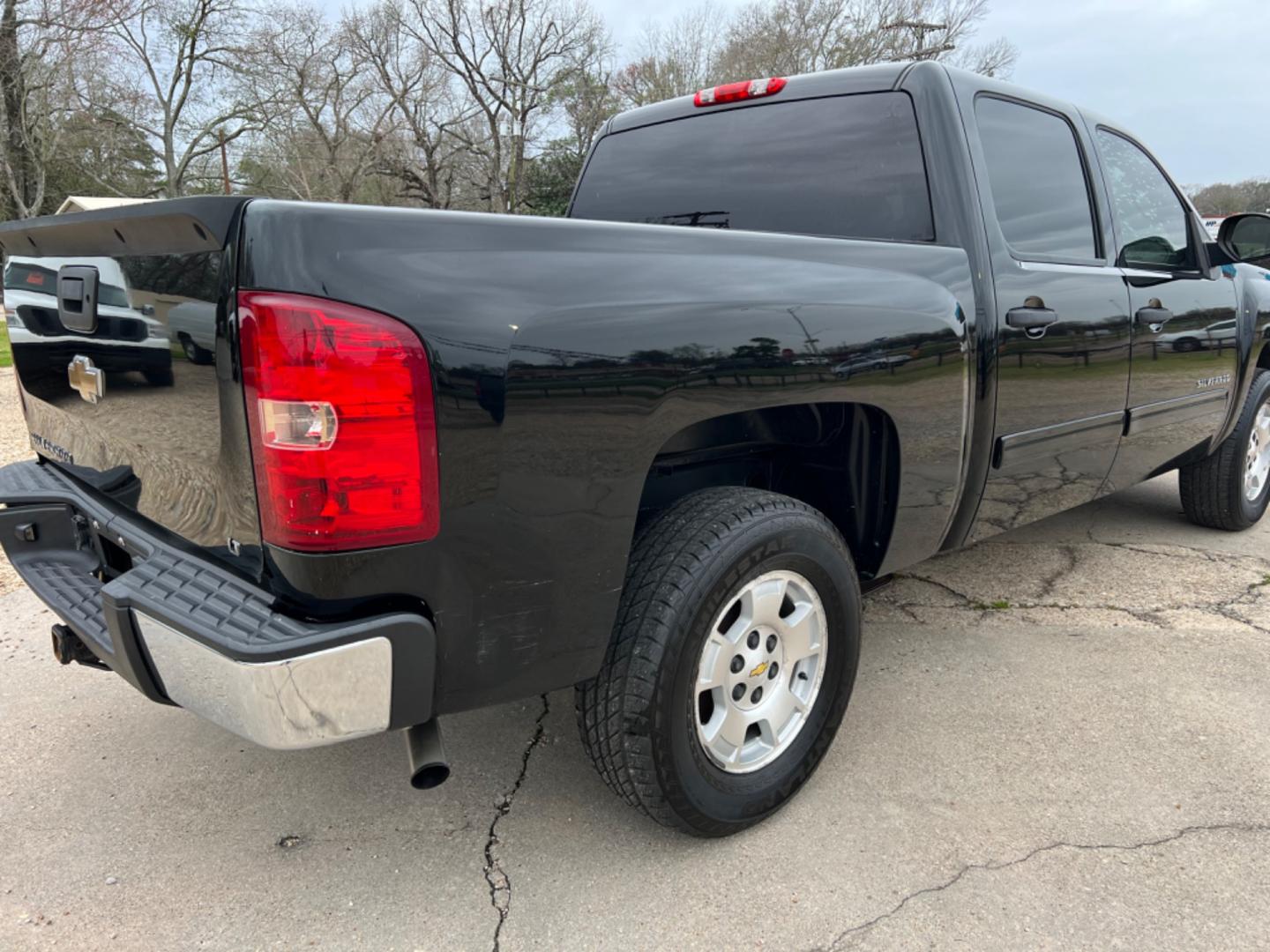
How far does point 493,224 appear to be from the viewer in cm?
166

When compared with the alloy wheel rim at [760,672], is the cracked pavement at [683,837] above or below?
below

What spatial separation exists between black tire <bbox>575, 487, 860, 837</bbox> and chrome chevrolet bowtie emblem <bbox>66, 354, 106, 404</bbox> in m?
1.31

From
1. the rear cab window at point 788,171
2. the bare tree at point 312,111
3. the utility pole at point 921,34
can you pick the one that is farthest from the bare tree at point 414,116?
the rear cab window at point 788,171

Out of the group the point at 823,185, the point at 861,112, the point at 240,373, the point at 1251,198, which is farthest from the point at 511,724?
the point at 1251,198

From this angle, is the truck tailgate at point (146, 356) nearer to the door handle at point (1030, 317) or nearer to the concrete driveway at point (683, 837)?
the concrete driveway at point (683, 837)

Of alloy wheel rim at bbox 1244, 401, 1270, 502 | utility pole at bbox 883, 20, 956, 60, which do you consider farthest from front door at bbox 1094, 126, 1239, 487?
utility pole at bbox 883, 20, 956, 60

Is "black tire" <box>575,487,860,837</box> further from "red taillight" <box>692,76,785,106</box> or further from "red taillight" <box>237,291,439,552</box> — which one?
"red taillight" <box>692,76,785,106</box>

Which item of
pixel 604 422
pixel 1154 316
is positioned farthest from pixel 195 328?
pixel 1154 316

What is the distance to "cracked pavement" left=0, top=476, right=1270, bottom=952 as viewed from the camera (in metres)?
1.97

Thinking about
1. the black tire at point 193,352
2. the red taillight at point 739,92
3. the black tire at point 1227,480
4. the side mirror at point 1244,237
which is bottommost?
the black tire at point 1227,480

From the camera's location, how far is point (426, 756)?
68.7 inches

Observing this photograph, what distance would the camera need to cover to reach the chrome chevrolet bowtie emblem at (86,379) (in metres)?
2.07

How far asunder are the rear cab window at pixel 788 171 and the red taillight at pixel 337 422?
180 cm

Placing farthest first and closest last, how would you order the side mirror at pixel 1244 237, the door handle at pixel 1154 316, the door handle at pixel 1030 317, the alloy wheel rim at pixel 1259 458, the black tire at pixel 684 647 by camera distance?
the alloy wheel rim at pixel 1259 458 → the side mirror at pixel 1244 237 → the door handle at pixel 1154 316 → the door handle at pixel 1030 317 → the black tire at pixel 684 647
